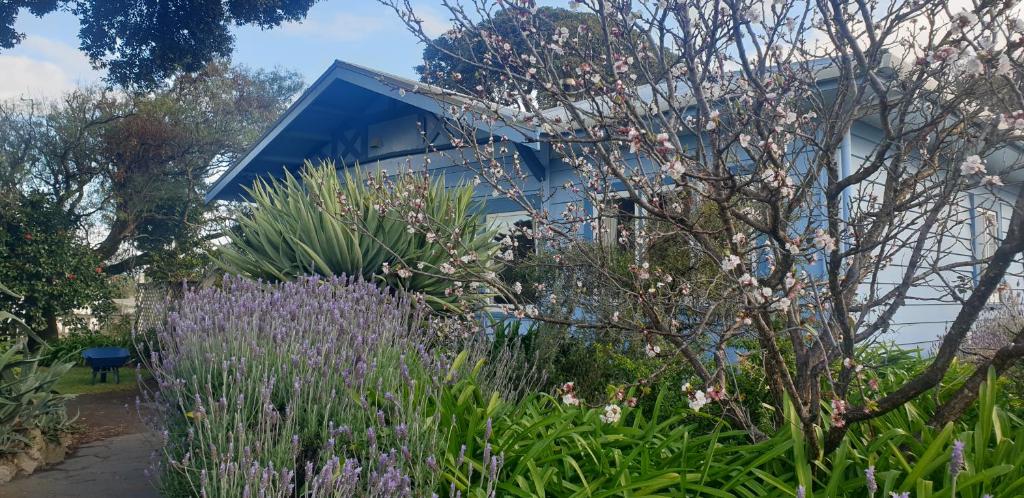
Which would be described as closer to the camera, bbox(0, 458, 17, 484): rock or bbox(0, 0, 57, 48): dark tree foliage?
bbox(0, 458, 17, 484): rock

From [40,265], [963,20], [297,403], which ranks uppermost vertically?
[963,20]

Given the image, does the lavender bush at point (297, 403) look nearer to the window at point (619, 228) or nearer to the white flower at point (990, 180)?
the window at point (619, 228)

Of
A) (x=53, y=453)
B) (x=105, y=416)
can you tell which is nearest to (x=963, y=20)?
(x=53, y=453)

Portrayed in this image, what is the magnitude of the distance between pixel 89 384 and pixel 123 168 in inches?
495

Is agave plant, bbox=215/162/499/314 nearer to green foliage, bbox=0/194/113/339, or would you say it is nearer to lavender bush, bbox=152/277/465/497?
lavender bush, bbox=152/277/465/497

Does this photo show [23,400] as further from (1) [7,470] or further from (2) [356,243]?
(2) [356,243]

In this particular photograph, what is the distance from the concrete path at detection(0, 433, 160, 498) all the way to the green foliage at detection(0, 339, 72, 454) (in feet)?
0.95

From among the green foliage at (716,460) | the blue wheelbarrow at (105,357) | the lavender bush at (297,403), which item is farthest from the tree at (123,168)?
the green foliage at (716,460)

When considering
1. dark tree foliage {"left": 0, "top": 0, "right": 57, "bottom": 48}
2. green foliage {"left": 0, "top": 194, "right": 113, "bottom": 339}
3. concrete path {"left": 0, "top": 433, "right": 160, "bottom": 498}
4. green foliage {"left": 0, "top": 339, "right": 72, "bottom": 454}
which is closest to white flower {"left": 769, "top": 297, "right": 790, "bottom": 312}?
concrete path {"left": 0, "top": 433, "right": 160, "bottom": 498}

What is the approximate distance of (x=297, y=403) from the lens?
10.9 ft

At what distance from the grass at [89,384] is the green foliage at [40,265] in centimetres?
266

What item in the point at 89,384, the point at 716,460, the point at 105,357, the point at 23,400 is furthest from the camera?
the point at 89,384

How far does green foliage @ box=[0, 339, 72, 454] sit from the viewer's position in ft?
16.4

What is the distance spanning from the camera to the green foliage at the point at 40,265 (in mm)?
14648
